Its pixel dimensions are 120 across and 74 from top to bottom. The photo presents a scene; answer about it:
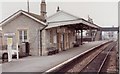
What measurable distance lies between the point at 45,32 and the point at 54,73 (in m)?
10.2

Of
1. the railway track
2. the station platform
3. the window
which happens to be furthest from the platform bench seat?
the station platform

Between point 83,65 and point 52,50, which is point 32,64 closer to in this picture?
point 83,65

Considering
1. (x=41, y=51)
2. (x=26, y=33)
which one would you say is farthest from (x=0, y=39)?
(x=41, y=51)

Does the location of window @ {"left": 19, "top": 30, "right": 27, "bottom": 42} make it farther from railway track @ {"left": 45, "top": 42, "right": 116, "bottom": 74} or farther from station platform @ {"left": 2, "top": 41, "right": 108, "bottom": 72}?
railway track @ {"left": 45, "top": 42, "right": 116, "bottom": 74}

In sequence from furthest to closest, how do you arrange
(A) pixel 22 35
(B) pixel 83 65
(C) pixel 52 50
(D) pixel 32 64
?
(C) pixel 52 50, (A) pixel 22 35, (B) pixel 83 65, (D) pixel 32 64

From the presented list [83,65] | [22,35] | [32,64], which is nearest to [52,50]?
[22,35]

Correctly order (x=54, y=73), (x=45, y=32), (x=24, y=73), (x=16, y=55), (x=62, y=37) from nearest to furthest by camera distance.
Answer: (x=24, y=73) → (x=54, y=73) → (x=16, y=55) → (x=45, y=32) → (x=62, y=37)

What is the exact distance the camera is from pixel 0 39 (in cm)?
2467

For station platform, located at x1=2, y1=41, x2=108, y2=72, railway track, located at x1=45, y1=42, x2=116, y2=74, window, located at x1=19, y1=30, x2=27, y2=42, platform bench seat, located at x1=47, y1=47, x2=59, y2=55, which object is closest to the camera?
station platform, located at x1=2, y1=41, x2=108, y2=72

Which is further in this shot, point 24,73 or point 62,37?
point 62,37

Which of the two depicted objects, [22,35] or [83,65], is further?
[22,35]

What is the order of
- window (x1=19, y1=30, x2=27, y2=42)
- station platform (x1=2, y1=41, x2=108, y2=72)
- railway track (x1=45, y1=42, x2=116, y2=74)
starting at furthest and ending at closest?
window (x1=19, y1=30, x2=27, y2=42)
railway track (x1=45, y1=42, x2=116, y2=74)
station platform (x1=2, y1=41, x2=108, y2=72)

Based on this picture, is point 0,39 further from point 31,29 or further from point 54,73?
point 54,73

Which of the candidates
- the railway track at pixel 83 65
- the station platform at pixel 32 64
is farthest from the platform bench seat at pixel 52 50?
the station platform at pixel 32 64
